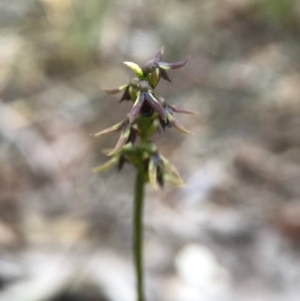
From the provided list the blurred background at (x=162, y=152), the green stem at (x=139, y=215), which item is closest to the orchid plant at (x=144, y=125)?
the green stem at (x=139, y=215)

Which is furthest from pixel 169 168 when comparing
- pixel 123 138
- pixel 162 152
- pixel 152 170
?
pixel 162 152

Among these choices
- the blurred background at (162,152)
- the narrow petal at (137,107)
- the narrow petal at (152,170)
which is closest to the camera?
the narrow petal at (137,107)

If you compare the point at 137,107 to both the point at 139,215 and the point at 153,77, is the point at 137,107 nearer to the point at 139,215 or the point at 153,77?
the point at 153,77

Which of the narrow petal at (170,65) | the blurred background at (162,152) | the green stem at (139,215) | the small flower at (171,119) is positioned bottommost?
the green stem at (139,215)

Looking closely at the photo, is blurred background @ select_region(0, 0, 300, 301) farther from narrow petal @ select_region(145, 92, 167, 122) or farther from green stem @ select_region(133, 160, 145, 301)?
narrow petal @ select_region(145, 92, 167, 122)

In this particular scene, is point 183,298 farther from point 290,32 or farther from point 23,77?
point 290,32

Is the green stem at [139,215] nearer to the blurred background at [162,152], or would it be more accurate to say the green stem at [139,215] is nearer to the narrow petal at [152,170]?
the narrow petal at [152,170]

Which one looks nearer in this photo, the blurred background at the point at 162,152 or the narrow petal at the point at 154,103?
the narrow petal at the point at 154,103
